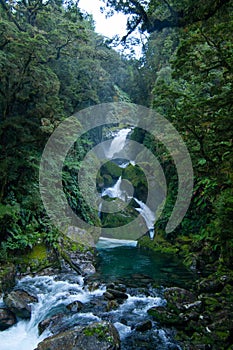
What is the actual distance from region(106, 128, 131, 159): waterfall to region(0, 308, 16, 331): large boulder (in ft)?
65.8

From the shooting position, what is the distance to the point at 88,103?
1814 centimetres

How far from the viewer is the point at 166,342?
16.8ft

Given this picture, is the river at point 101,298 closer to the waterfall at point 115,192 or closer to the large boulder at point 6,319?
the large boulder at point 6,319

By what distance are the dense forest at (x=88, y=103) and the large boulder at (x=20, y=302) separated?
1.65m

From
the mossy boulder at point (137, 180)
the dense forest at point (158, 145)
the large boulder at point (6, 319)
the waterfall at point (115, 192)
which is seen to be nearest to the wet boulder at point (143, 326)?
the dense forest at point (158, 145)

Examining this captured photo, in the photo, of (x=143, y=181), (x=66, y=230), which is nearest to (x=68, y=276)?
(x=66, y=230)

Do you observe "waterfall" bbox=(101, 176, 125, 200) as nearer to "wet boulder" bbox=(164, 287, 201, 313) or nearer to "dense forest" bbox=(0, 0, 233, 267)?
"dense forest" bbox=(0, 0, 233, 267)

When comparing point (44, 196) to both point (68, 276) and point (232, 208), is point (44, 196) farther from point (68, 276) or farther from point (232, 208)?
point (232, 208)

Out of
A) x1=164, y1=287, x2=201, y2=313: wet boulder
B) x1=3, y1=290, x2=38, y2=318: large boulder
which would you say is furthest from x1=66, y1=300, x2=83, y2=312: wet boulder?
x1=164, y1=287, x2=201, y2=313: wet boulder

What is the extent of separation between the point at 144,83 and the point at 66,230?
21.6 meters

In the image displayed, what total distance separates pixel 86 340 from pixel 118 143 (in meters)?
23.4

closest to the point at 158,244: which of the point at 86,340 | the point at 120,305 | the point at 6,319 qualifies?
the point at 120,305

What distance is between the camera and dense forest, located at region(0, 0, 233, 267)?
170 inches

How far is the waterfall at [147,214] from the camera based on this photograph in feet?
53.8
